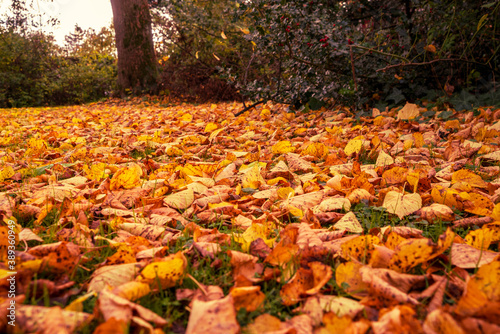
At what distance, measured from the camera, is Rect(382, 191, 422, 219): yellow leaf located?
3.99 feet

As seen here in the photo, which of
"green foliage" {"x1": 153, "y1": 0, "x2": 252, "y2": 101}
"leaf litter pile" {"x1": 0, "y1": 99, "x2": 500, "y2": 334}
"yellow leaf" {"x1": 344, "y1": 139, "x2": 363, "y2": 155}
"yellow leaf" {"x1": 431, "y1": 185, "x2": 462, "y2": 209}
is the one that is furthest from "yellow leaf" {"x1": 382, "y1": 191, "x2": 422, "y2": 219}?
"green foliage" {"x1": 153, "y1": 0, "x2": 252, "y2": 101}

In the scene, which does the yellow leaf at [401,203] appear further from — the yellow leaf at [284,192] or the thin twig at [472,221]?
the yellow leaf at [284,192]

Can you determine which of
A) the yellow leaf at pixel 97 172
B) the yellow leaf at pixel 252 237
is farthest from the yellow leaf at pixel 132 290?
the yellow leaf at pixel 97 172

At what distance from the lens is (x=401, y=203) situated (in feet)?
4.07

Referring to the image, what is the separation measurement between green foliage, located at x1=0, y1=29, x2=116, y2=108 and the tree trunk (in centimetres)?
257

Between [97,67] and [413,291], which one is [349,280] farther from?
[97,67]

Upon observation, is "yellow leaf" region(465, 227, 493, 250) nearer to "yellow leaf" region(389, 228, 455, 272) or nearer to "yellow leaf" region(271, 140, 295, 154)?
"yellow leaf" region(389, 228, 455, 272)

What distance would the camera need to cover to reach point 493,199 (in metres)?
1.27

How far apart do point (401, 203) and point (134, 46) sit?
8168 millimetres

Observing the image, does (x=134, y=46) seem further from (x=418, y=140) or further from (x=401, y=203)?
(x=401, y=203)

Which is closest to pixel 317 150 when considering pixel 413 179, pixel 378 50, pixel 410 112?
pixel 413 179

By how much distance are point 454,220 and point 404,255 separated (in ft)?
1.73

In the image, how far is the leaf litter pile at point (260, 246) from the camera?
2.29 ft

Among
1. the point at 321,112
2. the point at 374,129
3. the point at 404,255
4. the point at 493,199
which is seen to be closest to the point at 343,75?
the point at 321,112
